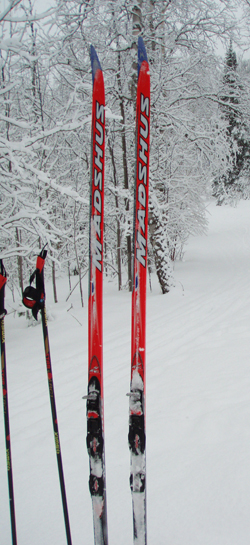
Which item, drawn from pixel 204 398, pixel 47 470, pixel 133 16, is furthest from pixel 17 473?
pixel 133 16

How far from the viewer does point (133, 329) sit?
5.41 feet

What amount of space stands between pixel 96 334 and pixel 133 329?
0.19 metres

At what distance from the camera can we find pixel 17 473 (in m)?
1.97

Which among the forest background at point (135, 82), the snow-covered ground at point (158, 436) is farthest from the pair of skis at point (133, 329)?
the forest background at point (135, 82)

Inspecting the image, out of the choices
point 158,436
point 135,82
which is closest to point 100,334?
point 158,436

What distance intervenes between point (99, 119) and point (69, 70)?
18.9 feet

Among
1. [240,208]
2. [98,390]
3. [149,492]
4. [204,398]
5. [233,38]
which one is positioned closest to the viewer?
[98,390]

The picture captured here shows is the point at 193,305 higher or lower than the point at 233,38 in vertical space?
lower

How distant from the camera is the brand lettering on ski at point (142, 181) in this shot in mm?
1744

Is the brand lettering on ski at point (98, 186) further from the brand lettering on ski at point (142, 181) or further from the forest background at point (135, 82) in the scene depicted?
the forest background at point (135, 82)

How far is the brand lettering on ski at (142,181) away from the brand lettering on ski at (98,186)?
0.21 m

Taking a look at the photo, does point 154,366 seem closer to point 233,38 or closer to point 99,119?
point 99,119

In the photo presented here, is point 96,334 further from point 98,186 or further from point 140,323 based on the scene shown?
point 98,186

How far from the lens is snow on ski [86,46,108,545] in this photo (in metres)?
1.40
